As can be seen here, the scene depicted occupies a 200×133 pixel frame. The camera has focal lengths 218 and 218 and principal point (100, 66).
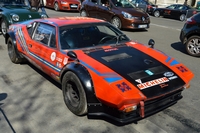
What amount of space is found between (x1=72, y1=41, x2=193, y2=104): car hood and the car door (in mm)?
580

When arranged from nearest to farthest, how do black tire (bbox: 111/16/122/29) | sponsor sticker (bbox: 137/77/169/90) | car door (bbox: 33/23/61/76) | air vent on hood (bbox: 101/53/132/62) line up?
sponsor sticker (bbox: 137/77/169/90) → air vent on hood (bbox: 101/53/132/62) → car door (bbox: 33/23/61/76) → black tire (bbox: 111/16/122/29)

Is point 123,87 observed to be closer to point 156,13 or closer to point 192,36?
point 192,36

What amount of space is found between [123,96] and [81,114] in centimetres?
88

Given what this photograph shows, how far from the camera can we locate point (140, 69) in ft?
10.7

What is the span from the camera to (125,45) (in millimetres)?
4180

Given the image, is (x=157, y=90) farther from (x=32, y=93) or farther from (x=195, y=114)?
(x=32, y=93)

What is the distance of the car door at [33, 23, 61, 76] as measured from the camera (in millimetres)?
3859

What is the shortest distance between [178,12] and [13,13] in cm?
1328

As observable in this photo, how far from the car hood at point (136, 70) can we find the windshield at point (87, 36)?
0.93ft

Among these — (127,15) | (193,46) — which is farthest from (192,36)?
(127,15)

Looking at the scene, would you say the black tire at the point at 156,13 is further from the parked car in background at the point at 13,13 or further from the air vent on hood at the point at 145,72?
the air vent on hood at the point at 145,72

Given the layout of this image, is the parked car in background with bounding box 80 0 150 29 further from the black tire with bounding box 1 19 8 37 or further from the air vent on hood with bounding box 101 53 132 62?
the air vent on hood with bounding box 101 53 132 62

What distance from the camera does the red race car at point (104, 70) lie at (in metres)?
2.85

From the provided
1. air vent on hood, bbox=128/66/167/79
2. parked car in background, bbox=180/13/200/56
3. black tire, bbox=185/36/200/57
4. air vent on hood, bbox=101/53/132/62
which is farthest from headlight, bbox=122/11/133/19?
air vent on hood, bbox=128/66/167/79
